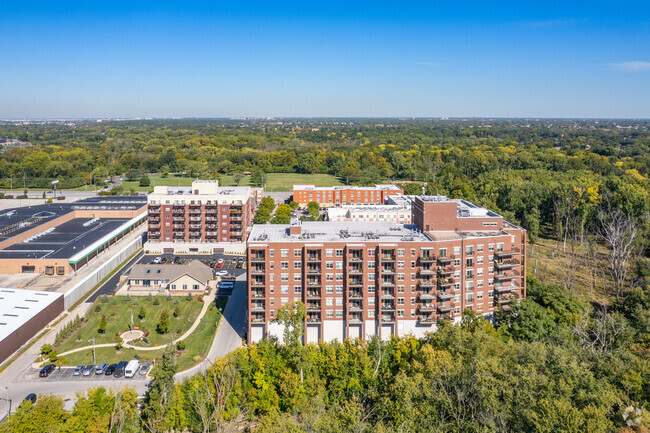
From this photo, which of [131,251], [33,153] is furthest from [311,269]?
[33,153]

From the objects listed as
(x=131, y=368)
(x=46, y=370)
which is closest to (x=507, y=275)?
(x=131, y=368)

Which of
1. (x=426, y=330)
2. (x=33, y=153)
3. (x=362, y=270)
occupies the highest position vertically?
(x=33, y=153)

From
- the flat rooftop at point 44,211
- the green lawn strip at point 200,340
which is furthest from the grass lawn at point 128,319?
the flat rooftop at point 44,211

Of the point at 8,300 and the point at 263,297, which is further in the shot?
the point at 8,300

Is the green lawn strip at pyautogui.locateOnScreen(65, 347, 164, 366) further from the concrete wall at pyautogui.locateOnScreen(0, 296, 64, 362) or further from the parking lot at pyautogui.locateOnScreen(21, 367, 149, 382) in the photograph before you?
the concrete wall at pyautogui.locateOnScreen(0, 296, 64, 362)

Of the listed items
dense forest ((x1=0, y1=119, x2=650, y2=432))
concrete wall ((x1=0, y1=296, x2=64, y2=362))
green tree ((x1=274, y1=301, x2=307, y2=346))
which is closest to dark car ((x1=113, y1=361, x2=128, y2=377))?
dense forest ((x1=0, y1=119, x2=650, y2=432))

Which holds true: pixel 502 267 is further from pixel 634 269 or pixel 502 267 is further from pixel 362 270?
pixel 634 269
